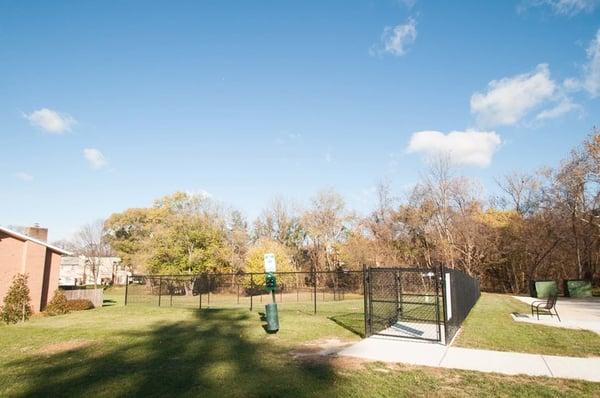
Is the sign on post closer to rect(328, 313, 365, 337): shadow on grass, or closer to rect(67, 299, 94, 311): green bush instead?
rect(328, 313, 365, 337): shadow on grass

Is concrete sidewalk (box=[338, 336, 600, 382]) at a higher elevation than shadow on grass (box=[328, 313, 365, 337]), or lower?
higher

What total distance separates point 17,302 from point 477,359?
1847 centimetres

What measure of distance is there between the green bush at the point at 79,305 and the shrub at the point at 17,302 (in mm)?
3368

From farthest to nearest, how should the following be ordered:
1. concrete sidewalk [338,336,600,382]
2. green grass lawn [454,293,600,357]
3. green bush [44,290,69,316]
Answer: green bush [44,290,69,316] → green grass lawn [454,293,600,357] → concrete sidewalk [338,336,600,382]

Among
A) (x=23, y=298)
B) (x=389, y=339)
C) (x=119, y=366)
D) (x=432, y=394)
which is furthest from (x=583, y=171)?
(x=23, y=298)

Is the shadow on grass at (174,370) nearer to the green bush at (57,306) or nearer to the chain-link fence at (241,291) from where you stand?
the green bush at (57,306)

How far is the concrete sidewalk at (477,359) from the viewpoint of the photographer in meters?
7.20

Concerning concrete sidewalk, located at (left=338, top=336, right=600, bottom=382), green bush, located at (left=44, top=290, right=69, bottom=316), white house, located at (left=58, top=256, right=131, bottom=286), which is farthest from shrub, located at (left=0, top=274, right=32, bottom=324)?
white house, located at (left=58, top=256, right=131, bottom=286)

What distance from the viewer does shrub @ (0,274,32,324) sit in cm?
1661

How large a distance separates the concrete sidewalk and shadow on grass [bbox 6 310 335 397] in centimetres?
175

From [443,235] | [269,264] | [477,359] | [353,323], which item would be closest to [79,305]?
[269,264]

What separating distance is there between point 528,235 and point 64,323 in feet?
127

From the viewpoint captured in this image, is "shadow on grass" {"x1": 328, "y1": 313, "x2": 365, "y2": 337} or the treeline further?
the treeline

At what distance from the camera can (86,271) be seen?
224ft
